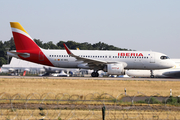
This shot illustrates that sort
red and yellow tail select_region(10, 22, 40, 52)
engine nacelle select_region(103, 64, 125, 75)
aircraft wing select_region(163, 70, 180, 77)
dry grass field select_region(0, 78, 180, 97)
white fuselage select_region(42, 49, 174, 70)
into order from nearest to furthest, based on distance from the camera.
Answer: dry grass field select_region(0, 78, 180, 97) → engine nacelle select_region(103, 64, 125, 75) → red and yellow tail select_region(10, 22, 40, 52) → white fuselage select_region(42, 49, 174, 70) → aircraft wing select_region(163, 70, 180, 77)

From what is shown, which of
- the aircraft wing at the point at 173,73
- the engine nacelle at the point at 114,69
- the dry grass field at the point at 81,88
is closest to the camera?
the dry grass field at the point at 81,88

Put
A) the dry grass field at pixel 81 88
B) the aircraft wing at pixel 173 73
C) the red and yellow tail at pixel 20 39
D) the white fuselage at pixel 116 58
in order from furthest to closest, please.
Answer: the aircraft wing at pixel 173 73 → the white fuselage at pixel 116 58 → the red and yellow tail at pixel 20 39 → the dry grass field at pixel 81 88

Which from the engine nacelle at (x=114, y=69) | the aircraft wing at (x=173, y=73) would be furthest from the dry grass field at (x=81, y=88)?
the aircraft wing at (x=173, y=73)

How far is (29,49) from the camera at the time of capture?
105ft

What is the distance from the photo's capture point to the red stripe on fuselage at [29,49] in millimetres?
31875

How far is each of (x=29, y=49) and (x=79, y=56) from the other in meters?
6.40

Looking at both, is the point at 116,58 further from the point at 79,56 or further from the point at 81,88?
the point at 81,88

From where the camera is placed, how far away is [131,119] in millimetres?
10094

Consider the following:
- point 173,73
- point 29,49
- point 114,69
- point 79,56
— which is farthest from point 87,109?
point 173,73

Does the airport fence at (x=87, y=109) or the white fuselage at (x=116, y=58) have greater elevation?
the white fuselage at (x=116, y=58)

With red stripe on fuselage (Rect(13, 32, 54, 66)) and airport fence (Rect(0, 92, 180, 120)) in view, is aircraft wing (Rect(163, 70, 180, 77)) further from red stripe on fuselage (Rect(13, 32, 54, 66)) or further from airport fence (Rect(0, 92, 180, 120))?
airport fence (Rect(0, 92, 180, 120))

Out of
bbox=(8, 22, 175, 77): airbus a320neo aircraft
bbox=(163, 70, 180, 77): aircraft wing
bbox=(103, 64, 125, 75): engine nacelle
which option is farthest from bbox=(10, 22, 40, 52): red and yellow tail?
bbox=(163, 70, 180, 77): aircraft wing

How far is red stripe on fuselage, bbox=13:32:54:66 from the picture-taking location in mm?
31875

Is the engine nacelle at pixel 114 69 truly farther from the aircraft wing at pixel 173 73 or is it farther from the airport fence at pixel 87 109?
the aircraft wing at pixel 173 73
